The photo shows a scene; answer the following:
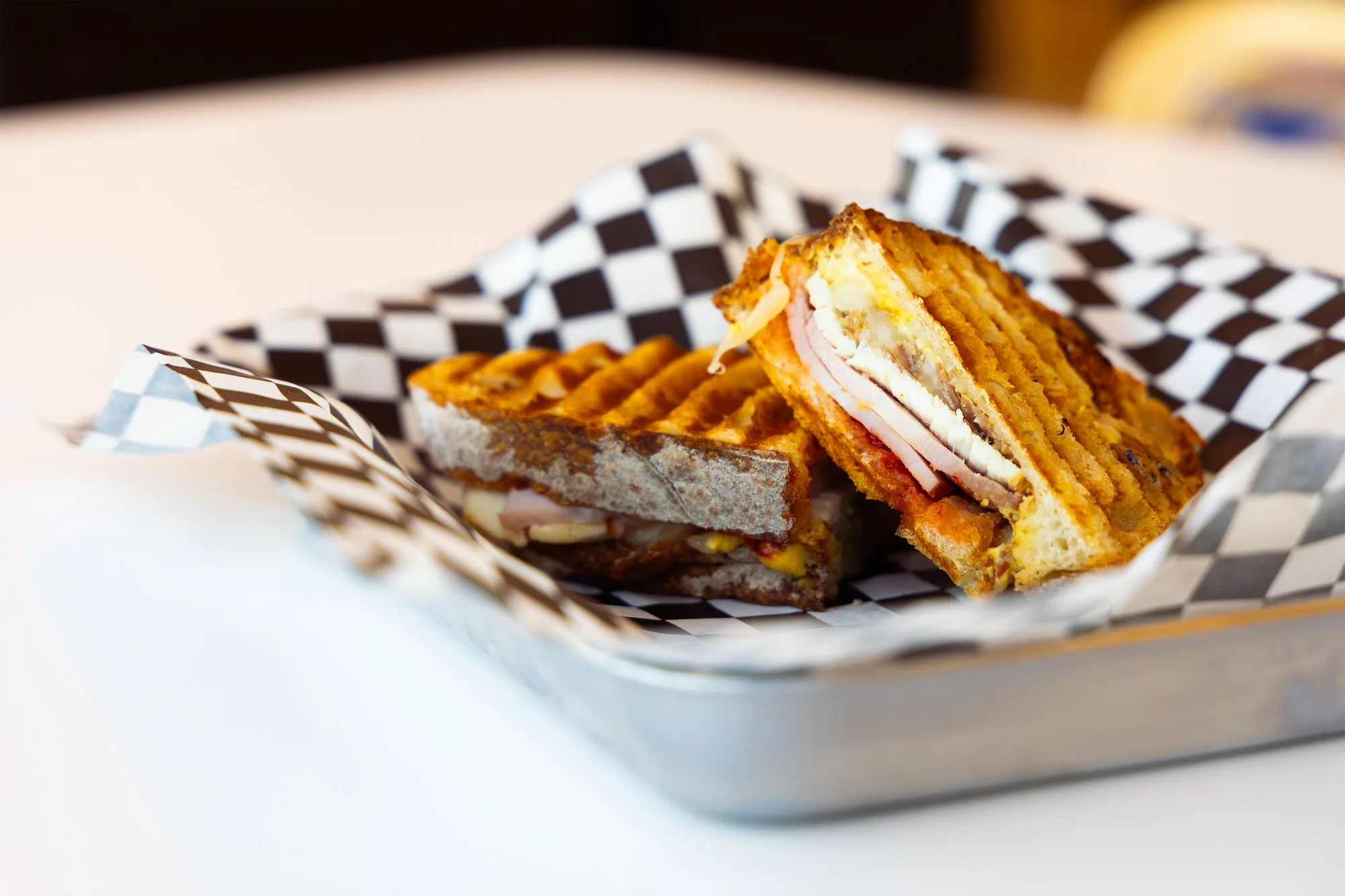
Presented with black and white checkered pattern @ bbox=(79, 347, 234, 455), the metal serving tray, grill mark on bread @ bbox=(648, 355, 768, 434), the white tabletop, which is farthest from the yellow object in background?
black and white checkered pattern @ bbox=(79, 347, 234, 455)

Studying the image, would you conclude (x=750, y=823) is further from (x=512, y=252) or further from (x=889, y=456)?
(x=512, y=252)

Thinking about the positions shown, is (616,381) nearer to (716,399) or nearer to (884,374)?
(716,399)

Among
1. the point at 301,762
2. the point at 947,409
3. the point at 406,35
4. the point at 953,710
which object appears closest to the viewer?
the point at 953,710

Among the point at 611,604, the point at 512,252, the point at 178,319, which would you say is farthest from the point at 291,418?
the point at 178,319

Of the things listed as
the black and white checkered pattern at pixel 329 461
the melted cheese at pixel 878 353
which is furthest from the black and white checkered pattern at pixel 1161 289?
the black and white checkered pattern at pixel 329 461

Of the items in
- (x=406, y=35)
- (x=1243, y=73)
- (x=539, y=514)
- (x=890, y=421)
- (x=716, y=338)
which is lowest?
(x=406, y=35)

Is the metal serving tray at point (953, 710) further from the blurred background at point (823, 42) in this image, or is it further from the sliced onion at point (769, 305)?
the blurred background at point (823, 42)

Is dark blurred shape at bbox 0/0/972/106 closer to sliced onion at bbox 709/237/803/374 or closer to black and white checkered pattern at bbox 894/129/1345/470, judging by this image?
black and white checkered pattern at bbox 894/129/1345/470

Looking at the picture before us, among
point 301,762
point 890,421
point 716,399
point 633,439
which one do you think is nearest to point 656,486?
point 633,439
